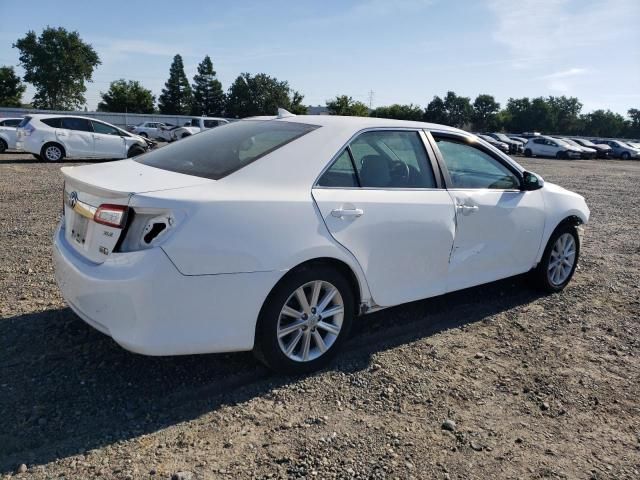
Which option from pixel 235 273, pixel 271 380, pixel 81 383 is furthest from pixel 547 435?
pixel 81 383

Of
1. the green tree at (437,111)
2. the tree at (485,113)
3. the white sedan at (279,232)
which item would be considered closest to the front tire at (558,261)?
the white sedan at (279,232)

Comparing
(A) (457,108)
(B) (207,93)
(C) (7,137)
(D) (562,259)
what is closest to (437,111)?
(A) (457,108)

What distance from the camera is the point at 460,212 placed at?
3.96 metres

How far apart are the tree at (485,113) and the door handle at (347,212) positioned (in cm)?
8595

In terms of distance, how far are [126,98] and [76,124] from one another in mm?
63595

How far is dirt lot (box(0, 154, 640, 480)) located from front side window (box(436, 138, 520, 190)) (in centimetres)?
112

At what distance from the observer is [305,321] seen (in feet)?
10.7

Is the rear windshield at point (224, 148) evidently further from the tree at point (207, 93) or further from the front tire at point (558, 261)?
the tree at point (207, 93)

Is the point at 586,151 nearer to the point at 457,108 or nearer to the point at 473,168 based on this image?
the point at 473,168

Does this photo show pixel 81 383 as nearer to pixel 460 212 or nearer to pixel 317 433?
pixel 317 433

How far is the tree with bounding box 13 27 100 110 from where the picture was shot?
3029 inches

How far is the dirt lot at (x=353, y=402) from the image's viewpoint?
255 cm

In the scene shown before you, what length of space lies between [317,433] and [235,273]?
94 centimetres

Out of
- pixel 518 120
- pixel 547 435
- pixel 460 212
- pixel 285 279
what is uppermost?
pixel 518 120
